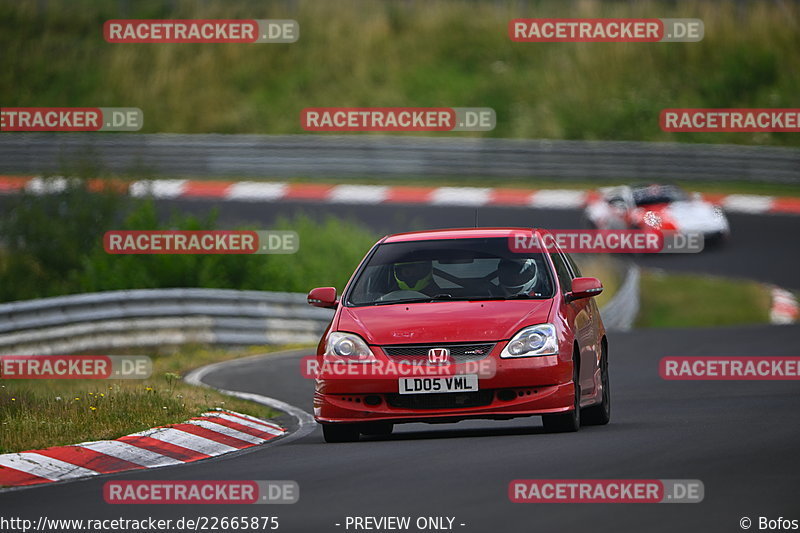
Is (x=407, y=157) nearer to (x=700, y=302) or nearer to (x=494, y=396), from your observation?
(x=700, y=302)

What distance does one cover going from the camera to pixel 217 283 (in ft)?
82.7

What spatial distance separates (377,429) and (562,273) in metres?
1.80

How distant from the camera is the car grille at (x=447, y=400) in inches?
440

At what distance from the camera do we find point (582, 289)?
467 inches

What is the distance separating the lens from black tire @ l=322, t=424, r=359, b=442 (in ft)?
37.9

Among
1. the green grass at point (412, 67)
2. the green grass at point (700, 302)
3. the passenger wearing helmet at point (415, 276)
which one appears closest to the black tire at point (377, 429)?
the passenger wearing helmet at point (415, 276)

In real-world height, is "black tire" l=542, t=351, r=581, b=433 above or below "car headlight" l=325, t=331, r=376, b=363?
below

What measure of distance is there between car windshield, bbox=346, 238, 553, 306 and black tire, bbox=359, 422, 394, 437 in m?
0.87

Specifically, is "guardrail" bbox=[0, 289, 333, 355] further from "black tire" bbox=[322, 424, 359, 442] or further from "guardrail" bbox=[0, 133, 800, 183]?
"guardrail" bbox=[0, 133, 800, 183]

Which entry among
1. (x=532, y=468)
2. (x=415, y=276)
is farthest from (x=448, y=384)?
(x=532, y=468)

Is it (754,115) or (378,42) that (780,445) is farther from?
(378,42)

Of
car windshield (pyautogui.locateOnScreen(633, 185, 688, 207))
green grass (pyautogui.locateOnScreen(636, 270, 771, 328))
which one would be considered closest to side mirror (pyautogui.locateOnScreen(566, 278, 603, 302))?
green grass (pyautogui.locateOnScreen(636, 270, 771, 328))

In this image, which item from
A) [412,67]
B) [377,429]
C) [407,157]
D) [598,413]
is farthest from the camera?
[412,67]

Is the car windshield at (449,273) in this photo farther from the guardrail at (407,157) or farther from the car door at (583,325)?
the guardrail at (407,157)
